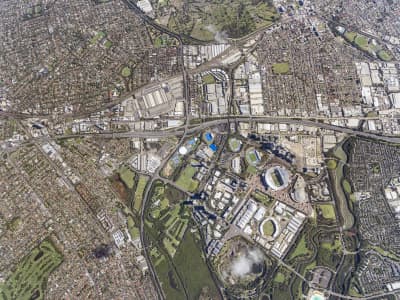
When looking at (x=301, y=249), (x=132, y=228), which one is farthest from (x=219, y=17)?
(x=301, y=249)

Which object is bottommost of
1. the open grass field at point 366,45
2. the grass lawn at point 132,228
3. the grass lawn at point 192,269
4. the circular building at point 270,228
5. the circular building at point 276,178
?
the grass lawn at point 192,269

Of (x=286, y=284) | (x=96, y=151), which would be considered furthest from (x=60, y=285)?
(x=286, y=284)

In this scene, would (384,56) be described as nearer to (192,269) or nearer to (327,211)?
(327,211)

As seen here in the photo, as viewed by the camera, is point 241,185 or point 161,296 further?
point 241,185

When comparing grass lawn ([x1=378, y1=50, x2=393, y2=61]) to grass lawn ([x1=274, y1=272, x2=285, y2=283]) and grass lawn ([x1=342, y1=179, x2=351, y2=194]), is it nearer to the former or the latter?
grass lawn ([x1=342, y1=179, x2=351, y2=194])

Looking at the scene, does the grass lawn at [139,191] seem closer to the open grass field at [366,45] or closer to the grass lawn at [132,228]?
the grass lawn at [132,228]

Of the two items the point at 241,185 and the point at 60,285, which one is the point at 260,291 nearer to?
the point at 241,185

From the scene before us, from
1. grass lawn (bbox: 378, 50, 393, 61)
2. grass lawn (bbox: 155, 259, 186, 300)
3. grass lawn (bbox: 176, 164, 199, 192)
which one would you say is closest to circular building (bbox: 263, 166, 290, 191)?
grass lawn (bbox: 176, 164, 199, 192)

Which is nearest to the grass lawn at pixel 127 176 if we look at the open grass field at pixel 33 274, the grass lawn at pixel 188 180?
the grass lawn at pixel 188 180
